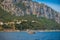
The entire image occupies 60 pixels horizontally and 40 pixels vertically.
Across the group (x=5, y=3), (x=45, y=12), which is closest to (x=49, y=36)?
(x=45, y=12)

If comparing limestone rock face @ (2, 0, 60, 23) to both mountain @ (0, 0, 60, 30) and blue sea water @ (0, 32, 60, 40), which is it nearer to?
mountain @ (0, 0, 60, 30)

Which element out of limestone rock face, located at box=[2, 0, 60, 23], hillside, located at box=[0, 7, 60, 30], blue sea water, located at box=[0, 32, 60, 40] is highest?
limestone rock face, located at box=[2, 0, 60, 23]

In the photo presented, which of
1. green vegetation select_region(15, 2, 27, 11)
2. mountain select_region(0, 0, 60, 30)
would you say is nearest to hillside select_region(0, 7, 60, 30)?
mountain select_region(0, 0, 60, 30)

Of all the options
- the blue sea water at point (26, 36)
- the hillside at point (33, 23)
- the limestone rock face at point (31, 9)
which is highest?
the limestone rock face at point (31, 9)

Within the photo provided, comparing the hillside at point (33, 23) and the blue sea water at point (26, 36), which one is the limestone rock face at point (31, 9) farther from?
the blue sea water at point (26, 36)

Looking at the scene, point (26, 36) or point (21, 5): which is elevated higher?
point (21, 5)

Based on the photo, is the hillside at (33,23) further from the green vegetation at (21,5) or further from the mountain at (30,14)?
the green vegetation at (21,5)

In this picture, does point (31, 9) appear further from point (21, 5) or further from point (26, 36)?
point (26, 36)

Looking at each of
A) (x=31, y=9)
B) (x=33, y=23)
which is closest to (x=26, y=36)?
(x=33, y=23)

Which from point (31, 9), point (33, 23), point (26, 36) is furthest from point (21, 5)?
A: point (26, 36)

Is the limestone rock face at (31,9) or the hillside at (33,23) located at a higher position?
the limestone rock face at (31,9)

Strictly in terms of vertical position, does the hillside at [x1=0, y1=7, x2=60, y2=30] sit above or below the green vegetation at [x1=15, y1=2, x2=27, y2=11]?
below

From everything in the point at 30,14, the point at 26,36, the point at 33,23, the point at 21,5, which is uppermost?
Answer: the point at 21,5

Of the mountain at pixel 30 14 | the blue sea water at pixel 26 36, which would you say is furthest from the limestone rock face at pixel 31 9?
the blue sea water at pixel 26 36
